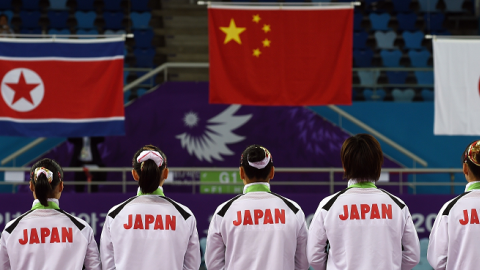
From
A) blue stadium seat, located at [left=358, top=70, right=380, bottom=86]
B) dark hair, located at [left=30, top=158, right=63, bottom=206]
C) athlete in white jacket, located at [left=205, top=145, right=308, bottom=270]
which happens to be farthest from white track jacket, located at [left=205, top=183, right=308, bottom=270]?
blue stadium seat, located at [left=358, top=70, right=380, bottom=86]

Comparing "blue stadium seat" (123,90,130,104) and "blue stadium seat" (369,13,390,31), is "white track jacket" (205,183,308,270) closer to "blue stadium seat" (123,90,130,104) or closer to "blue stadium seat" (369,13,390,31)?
"blue stadium seat" (123,90,130,104)

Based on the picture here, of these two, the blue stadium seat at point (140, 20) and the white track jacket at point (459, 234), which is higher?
the blue stadium seat at point (140, 20)

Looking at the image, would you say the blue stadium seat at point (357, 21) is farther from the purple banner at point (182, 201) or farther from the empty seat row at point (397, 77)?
the purple banner at point (182, 201)

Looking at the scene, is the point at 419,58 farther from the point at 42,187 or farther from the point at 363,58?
the point at 42,187

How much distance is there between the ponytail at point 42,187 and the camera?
4.17 meters

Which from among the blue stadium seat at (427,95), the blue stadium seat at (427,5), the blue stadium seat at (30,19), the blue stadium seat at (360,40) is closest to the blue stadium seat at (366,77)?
the blue stadium seat at (427,95)

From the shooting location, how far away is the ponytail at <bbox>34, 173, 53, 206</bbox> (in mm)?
4172

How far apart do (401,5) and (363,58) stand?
237 centimetres

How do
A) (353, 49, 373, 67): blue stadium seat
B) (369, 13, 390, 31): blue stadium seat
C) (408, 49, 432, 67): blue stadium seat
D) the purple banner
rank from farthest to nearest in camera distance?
1. (369, 13, 390, 31): blue stadium seat
2. (408, 49, 432, 67): blue stadium seat
3. (353, 49, 373, 67): blue stadium seat
4. the purple banner

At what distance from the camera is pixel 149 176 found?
412 cm

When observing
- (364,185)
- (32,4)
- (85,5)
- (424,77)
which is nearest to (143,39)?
(85,5)

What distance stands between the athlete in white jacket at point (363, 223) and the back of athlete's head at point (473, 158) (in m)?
0.54

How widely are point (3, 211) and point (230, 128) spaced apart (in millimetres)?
3901

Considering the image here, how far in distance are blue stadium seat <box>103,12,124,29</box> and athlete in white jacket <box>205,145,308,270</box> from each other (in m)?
10.2
